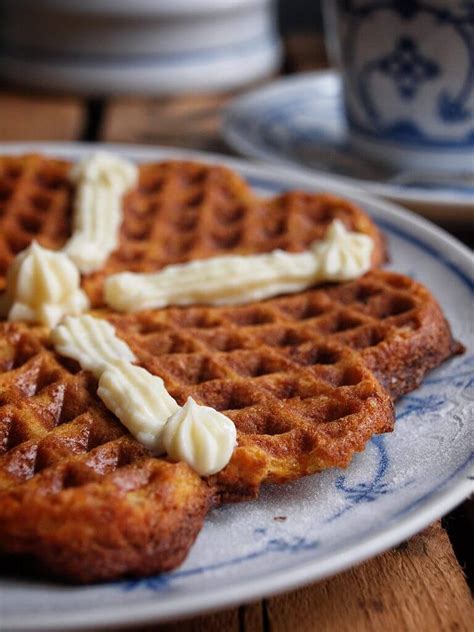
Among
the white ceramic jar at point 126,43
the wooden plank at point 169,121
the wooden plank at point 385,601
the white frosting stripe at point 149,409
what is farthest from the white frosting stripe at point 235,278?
the white ceramic jar at point 126,43

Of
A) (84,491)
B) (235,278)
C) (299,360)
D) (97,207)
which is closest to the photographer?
(84,491)

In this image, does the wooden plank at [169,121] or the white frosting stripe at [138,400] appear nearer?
the white frosting stripe at [138,400]

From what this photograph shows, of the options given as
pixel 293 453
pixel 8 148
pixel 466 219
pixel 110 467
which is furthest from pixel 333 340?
pixel 8 148

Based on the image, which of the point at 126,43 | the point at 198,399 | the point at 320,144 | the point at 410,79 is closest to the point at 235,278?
the point at 198,399

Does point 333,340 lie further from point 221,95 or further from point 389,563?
point 221,95

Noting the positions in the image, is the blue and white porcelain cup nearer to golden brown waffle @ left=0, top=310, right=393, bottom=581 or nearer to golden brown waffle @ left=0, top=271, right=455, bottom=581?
golden brown waffle @ left=0, top=271, right=455, bottom=581

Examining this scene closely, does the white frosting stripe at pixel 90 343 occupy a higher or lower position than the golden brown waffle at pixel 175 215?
lower

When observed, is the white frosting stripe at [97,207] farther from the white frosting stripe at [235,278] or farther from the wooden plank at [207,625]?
the wooden plank at [207,625]

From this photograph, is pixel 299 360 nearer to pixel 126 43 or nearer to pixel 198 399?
pixel 198 399
